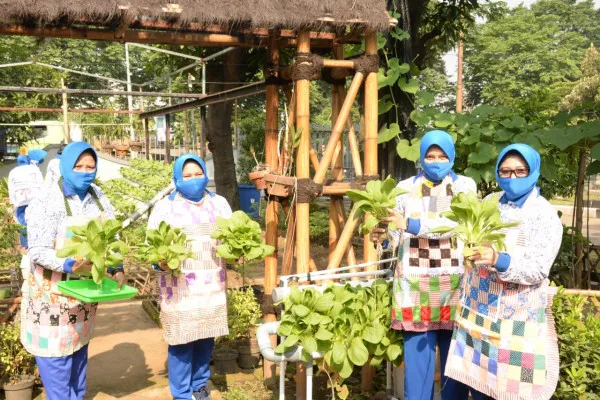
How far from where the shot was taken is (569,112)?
6.12 m

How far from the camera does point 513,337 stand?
2912mm

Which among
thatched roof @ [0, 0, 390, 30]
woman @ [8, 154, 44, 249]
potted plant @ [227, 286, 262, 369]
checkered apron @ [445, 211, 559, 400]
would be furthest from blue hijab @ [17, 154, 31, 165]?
checkered apron @ [445, 211, 559, 400]

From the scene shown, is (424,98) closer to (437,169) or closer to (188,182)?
(437,169)

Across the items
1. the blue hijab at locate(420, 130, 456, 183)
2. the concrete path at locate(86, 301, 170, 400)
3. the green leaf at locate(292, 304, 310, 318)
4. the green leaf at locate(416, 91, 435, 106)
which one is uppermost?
the green leaf at locate(416, 91, 435, 106)

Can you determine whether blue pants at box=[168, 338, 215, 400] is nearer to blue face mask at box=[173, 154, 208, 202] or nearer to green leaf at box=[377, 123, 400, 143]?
blue face mask at box=[173, 154, 208, 202]

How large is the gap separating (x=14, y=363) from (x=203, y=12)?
2891 mm

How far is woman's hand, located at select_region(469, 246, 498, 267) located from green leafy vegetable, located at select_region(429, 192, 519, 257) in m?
0.03

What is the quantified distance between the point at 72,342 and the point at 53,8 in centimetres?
214

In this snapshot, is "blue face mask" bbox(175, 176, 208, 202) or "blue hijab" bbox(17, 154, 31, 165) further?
"blue hijab" bbox(17, 154, 31, 165)

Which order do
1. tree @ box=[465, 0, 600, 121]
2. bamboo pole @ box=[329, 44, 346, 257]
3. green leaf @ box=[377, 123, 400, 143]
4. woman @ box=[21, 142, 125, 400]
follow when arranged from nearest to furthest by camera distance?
woman @ box=[21, 142, 125, 400]
bamboo pole @ box=[329, 44, 346, 257]
green leaf @ box=[377, 123, 400, 143]
tree @ box=[465, 0, 600, 121]

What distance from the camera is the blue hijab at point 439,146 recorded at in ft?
10.8

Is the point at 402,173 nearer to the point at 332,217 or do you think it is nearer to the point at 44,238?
the point at 332,217

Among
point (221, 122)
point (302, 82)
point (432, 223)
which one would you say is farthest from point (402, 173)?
point (221, 122)

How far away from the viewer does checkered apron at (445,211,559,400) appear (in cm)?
290
